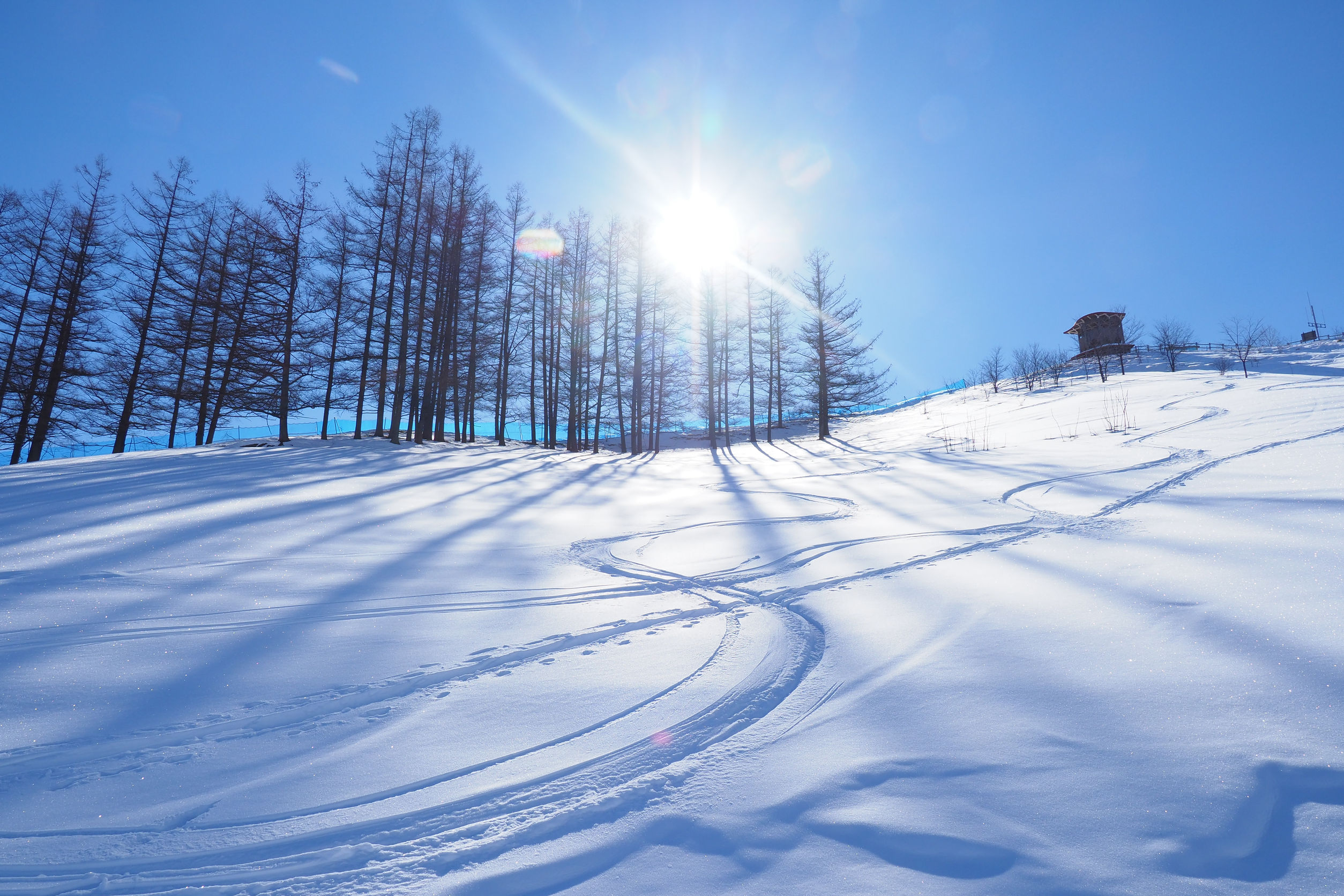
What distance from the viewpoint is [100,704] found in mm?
1873

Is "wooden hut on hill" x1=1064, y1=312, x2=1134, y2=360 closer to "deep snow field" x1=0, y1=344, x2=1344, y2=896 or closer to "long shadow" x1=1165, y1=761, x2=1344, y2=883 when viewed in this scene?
"deep snow field" x1=0, y1=344, x2=1344, y2=896

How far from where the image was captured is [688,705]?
6.11 ft

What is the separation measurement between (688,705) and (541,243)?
66.9ft

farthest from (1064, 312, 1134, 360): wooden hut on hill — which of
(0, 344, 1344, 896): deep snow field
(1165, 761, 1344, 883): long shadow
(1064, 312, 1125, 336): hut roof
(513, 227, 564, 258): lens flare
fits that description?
(1165, 761, 1344, 883): long shadow

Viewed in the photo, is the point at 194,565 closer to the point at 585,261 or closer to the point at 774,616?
the point at 774,616

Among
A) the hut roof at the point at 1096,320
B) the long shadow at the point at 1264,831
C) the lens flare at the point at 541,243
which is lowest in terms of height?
the long shadow at the point at 1264,831

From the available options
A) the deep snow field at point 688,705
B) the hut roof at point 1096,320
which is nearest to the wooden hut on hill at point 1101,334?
the hut roof at point 1096,320

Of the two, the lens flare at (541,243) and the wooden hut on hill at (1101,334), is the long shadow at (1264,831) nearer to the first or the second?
the lens flare at (541,243)

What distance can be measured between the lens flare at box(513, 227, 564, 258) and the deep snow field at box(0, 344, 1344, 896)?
16.8 meters

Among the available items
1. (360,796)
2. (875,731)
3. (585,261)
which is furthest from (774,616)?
(585,261)

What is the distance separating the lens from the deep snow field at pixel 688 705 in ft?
3.96

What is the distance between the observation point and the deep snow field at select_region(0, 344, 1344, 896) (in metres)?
1.21

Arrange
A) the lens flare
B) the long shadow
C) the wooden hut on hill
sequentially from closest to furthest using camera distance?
1. the long shadow
2. the lens flare
3. the wooden hut on hill

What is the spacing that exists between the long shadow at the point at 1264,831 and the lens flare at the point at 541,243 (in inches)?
812
